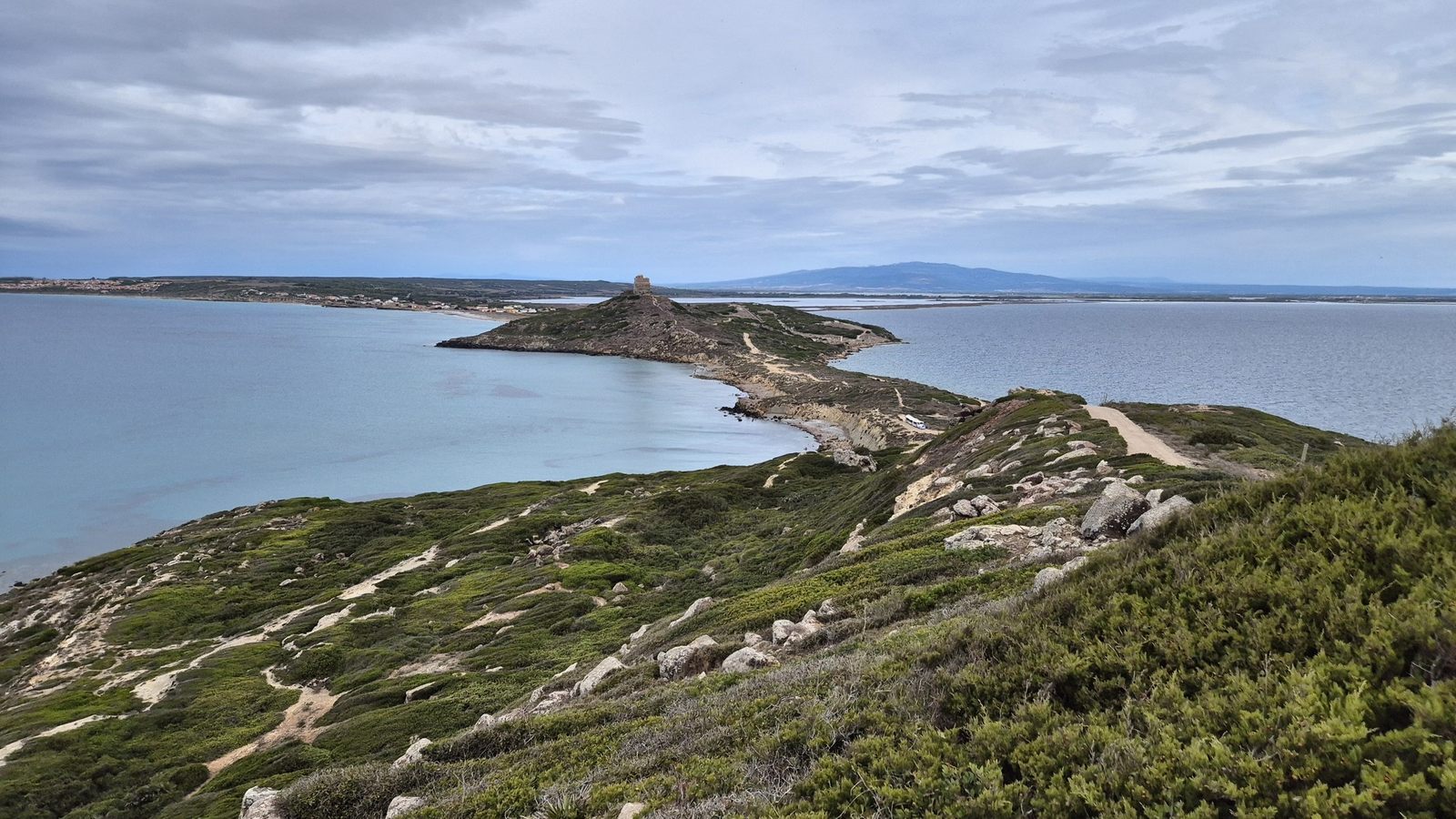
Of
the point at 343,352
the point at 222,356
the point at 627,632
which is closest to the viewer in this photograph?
the point at 627,632

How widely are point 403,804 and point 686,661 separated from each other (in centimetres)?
654

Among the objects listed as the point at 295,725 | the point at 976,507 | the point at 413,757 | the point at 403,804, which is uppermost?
the point at 976,507

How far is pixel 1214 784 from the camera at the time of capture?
19.4ft

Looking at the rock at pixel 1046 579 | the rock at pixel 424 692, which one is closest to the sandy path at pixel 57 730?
the rock at pixel 424 692

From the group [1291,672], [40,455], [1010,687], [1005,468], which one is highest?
[1291,672]

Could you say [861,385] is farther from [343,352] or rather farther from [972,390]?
[343,352]

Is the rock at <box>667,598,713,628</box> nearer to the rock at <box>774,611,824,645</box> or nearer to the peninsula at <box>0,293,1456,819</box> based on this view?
the peninsula at <box>0,293,1456,819</box>

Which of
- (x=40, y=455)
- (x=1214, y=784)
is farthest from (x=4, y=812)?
(x=40, y=455)

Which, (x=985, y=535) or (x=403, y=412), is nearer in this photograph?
(x=985, y=535)

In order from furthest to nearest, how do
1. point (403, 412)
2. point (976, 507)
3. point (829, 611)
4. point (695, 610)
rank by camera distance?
point (403, 412)
point (976, 507)
point (695, 610)
point (829, 611)

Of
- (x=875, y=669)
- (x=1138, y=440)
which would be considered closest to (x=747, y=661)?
(x=875, y=669)

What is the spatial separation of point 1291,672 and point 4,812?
3423 centimetres

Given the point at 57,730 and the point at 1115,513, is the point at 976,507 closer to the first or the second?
the point at 1115,513

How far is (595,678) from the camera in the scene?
18453 mm
